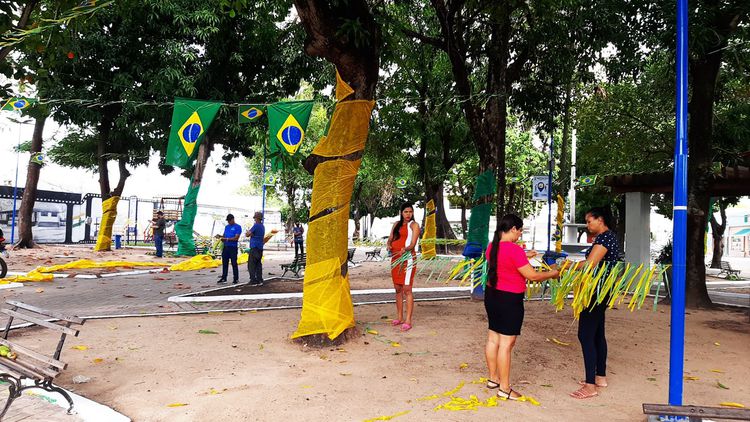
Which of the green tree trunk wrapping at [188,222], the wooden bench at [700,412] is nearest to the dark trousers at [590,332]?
the wooden bench at [700,412]

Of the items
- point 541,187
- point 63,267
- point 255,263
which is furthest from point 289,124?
point 541,187

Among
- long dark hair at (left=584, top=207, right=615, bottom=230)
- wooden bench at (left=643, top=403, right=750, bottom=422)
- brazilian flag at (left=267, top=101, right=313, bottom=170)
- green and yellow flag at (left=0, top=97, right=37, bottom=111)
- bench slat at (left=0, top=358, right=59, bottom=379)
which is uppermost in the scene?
green and yellow flag at (left=0, top=97, right=37, bottom=111)

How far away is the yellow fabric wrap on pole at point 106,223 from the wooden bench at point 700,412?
21748mm

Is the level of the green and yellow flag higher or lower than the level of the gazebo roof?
higher

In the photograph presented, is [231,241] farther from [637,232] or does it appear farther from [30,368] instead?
[637,232]

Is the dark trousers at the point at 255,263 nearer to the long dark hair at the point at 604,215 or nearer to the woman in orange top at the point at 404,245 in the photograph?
the woman in orange top at the point at 404,245

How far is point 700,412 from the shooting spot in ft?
9.62

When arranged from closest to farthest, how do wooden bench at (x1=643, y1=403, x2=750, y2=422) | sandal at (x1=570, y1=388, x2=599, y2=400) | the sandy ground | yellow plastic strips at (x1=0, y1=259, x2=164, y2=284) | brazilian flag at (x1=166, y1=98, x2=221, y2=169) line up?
wooden bench at (x1=643, y1=403, x2=750, y2=422) → the sandy ground → sandal at (x1=570, y1=388, x2=599, y2=400) → brazilian flag at (x1=166, y1=98, x2=221, y2=169) → yellow plastic strips at (x1=0, y1=259, x2=164, y2=284)

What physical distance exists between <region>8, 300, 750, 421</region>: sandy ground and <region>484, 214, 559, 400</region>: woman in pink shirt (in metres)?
0.40

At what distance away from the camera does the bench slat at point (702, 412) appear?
283cm

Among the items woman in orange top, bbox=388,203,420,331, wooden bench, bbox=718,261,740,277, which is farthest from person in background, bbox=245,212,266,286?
wooden bench, bbox=718,261,740,277

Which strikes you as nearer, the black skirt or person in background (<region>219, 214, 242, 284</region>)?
the black skirt

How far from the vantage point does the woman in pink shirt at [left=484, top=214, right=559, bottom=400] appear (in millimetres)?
4250

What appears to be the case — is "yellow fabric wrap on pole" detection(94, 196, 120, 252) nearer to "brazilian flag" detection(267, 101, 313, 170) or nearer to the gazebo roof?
"brazilian flag" detection(267, 101, 313, 170)
